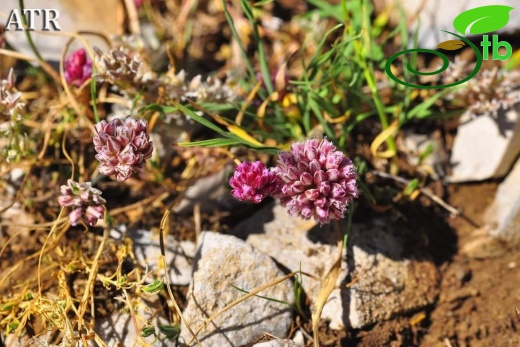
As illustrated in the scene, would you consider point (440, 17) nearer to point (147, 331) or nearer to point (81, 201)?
point (81, 201)

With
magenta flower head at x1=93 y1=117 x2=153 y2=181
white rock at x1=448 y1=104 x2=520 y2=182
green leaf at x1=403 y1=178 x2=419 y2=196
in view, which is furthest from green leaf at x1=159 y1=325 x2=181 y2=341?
white rock at x1=448 y1=104 x2=520 y2=182

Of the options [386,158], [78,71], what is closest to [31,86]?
[78,71]

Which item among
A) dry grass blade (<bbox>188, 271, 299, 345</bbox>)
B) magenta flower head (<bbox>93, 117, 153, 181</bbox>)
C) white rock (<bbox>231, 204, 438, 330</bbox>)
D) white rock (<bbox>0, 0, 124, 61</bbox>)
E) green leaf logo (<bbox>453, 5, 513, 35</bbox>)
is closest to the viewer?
magenta flower head (<bbox>93, 117, 153, 181</bbox>)

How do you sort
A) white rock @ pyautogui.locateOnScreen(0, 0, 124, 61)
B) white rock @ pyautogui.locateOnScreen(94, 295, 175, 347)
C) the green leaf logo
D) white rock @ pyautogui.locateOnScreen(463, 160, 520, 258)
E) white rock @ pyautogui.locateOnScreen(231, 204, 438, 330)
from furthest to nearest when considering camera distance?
white rock @ pyautogui.locateOnScreen(0, 0, 124, 61), the green leaf logo, white rock @ pyautogui.locateOnScreen(463, 160, 520, 258), white rock @ pyautogui.locateOnScreen(231, 204, 438, 330), white rock @ pyautogui.locateOnScreen(94, 295, 175, 347)

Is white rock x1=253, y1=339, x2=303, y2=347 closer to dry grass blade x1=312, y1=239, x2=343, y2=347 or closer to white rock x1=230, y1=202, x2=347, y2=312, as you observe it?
dry grass blade x1=312, y1=239, x2=343, y2=347

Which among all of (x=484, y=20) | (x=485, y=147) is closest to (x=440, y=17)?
(x=484, y=20)

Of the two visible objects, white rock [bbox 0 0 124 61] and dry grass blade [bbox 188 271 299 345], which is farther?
white rock [bbox 0 0 124 61]
